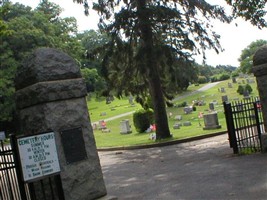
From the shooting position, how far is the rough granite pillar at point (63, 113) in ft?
16.8

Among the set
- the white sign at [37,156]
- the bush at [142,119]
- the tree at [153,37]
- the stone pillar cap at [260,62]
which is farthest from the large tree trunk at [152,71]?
the white sign at [37,156]

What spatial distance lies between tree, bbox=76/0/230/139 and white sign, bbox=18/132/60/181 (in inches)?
527

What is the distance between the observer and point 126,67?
1919cm

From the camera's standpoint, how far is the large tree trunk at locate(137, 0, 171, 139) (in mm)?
17625

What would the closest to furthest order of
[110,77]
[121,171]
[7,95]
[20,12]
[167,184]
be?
[167,184]
[121,171]
[110,77]
[7,95]
[20,12]

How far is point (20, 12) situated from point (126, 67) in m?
31.5

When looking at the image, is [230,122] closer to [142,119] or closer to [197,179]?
[197,179]

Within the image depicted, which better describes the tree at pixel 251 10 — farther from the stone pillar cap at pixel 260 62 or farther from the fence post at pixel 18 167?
the fence post at pixel 18 167

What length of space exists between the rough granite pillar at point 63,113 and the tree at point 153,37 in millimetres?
12290

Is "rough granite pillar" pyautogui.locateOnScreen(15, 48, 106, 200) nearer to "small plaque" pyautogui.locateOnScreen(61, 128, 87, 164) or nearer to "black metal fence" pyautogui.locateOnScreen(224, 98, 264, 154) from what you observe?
"small plaque" pyautogui.locateOnScreen(61, 128, 87, 164)

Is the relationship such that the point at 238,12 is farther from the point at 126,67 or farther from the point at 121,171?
the point at 121,171

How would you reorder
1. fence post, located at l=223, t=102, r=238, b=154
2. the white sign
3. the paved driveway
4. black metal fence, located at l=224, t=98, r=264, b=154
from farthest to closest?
fence post, located at l=223, t=102, r=238, b=154
black metal fence, located at l=224, t=98, r=264, b=154
the paved driveway
the white sign

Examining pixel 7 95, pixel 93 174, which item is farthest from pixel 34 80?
pixel 7 95

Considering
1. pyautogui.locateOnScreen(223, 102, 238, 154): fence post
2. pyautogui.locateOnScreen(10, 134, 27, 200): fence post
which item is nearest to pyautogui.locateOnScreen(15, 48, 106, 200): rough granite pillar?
pyautogui.locateOnScreen(10, 134, 27, 200): fence post
